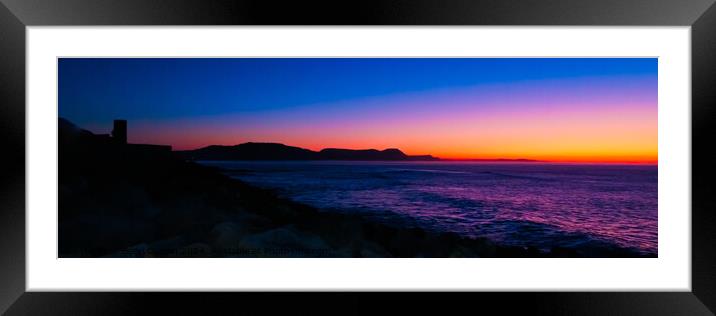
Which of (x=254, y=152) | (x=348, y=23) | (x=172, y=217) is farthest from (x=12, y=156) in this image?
(x=254, y=152)

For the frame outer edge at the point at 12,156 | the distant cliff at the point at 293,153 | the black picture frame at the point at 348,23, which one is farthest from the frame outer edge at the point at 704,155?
the distant cliff at the point at 293,153

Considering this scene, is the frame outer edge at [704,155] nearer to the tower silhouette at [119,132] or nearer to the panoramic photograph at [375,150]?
the panoramic photograph at [375,150]

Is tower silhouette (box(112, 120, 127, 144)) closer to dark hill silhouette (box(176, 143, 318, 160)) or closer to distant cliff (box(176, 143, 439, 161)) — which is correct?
dark hill silhouette (box(176, 143, 318, 160))

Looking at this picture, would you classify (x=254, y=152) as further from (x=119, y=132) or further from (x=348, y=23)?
(x=348, y=23)

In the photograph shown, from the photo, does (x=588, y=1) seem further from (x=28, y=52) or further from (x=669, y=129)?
(x=28, y=52)

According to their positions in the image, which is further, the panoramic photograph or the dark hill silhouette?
the dark hill silhouette

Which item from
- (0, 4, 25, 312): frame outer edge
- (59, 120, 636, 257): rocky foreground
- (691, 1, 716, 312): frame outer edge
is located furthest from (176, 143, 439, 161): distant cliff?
(691, 1, 716, 312): frame outer edge
